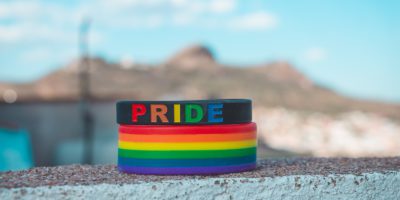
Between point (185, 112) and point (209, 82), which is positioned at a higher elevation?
point (185, 112)

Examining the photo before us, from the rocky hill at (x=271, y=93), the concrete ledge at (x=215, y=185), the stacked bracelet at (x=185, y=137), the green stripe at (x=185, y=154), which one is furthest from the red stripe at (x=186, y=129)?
the rocky hill at (x=271, y=93)

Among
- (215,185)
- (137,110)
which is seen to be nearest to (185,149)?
(137,110)

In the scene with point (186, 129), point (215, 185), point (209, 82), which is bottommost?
point (209, 82)

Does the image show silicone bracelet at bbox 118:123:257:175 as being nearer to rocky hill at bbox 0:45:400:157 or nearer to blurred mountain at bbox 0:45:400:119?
rocky hill at bbox 0:45:400:157

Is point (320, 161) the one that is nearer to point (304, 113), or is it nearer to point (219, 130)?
point (219, 130)

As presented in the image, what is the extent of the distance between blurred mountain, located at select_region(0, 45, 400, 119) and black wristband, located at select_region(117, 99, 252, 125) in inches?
1980

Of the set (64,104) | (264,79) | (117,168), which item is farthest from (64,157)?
(264,79)

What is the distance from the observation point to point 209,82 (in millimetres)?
72000

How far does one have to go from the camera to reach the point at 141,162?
4.34 m

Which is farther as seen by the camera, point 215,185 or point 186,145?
point 186,145

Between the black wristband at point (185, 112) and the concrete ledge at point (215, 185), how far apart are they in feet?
1.10

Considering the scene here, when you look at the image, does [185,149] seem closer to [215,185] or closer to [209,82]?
[215,185]

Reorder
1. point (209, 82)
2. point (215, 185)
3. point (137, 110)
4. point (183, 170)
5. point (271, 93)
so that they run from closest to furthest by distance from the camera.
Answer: point (215, 185) < point (183, 170) < point (137, 110) < point (271, 93) < point (209, 82)

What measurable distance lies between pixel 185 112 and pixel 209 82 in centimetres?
6777
